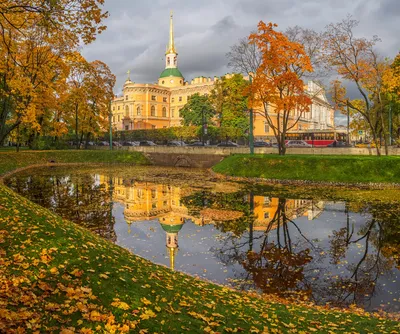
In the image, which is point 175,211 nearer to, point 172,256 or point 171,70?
point 172,256

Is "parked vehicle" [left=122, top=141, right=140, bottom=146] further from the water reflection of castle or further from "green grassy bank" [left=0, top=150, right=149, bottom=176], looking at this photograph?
the water reflection of castle

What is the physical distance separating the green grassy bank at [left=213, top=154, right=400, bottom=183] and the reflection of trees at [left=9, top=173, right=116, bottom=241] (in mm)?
12699

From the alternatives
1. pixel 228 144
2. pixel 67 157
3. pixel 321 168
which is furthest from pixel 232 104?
pixel 321 168

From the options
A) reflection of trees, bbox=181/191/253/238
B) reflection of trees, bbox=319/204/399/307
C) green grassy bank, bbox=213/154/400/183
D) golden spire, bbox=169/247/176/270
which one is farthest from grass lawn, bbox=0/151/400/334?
green grassy bank, bbox=213/154/400/183

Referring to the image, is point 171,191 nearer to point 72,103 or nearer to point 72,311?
point 72,311

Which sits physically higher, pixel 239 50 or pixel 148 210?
pixel 239 50

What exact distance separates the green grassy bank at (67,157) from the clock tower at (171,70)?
52426 mm

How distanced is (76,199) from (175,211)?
20.4 feet

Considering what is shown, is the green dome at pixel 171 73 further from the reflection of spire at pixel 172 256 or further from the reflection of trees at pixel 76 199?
the reflection of spire at pixel 172 256

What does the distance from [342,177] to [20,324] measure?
2468cm

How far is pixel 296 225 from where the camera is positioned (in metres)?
13.9

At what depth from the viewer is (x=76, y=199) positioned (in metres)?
19.1

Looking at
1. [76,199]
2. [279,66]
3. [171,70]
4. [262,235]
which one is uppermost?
[171,70]

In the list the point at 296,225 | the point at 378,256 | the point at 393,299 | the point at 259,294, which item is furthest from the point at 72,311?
the point at 296,225
